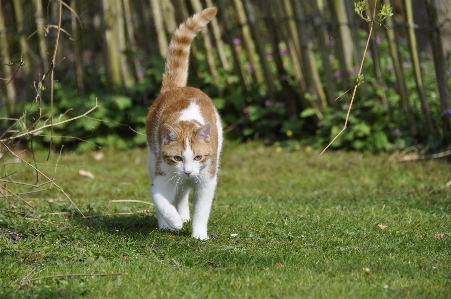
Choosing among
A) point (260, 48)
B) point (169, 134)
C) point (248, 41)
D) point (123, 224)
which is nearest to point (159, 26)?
point (248, 41)

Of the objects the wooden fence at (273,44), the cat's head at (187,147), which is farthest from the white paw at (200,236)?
the wooden fence at (273,44)

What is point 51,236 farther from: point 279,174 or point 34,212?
point 279,174

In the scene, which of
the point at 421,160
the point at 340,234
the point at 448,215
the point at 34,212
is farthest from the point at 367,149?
the point at 34,212

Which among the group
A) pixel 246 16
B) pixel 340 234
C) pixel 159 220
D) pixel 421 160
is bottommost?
pixel 421 160

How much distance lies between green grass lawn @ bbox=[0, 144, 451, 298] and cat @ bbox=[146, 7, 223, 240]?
0.23 metres

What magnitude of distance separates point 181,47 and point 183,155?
137 centimetres

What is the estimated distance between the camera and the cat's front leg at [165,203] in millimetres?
4762

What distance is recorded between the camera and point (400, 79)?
26.6ft

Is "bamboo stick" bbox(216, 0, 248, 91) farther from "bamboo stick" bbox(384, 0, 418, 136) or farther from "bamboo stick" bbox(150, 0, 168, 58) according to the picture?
"bamboo stick" bbox(384, 0, 418, 136)

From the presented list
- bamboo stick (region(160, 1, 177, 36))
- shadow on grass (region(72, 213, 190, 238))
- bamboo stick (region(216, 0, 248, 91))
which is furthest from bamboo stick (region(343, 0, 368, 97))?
shadow on grass (region(72, 213, 190, 238))

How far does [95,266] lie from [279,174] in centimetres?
388

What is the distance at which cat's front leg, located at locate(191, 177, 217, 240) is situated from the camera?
490 centimetres

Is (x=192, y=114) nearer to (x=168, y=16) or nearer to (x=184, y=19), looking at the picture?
(x=184, y=19)

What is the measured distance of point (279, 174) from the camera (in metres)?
7.80
